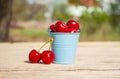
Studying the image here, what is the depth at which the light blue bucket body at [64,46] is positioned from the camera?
5.47ft

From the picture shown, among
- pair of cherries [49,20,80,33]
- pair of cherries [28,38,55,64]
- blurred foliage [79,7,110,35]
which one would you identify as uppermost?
pair of cherries [49,20,80,33]

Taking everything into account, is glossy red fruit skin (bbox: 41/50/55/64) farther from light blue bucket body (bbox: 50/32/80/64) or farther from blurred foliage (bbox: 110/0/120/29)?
blurred foliage (bbox: 110/0/120/29)

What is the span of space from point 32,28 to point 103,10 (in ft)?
4.03

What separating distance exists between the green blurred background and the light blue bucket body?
373cm

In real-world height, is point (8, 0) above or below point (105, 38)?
above

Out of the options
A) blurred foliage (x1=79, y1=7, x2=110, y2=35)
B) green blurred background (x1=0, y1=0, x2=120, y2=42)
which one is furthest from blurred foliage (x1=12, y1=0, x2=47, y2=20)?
blurred foliage (x1=79, y1=7, x2=110, y2=35)

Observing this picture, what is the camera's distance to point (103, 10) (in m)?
5.76

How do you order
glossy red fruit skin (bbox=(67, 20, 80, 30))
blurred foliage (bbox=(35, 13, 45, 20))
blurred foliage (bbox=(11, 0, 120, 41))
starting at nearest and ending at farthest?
glossy red fruit skin (bbox=(67, 20, 80, 30)), blurred foliage (bbox=(11, 0, 120, 41)), blurred foliage (bbox=(35, 13, 45, 20))

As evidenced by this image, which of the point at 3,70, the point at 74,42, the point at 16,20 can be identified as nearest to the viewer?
the point at 3,70

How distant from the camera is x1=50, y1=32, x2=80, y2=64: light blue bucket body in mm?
1667

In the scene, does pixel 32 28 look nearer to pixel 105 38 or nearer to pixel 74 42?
pixel 105 38

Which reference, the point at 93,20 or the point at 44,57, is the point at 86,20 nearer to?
the point at 93,20

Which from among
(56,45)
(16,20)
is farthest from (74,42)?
(16,20)

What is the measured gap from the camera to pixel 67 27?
1.66 meters
